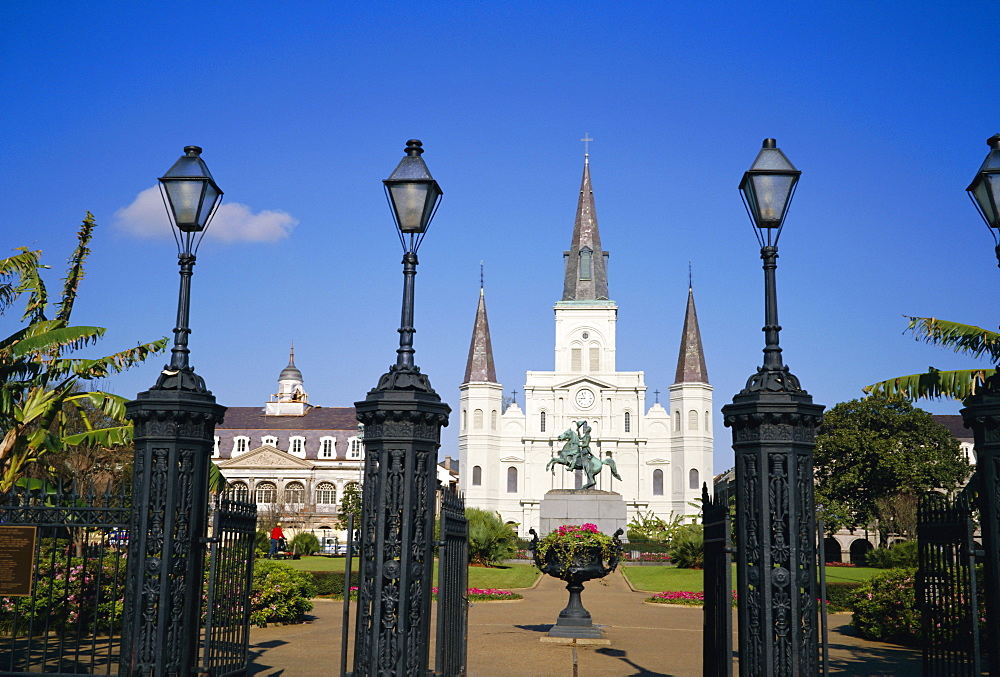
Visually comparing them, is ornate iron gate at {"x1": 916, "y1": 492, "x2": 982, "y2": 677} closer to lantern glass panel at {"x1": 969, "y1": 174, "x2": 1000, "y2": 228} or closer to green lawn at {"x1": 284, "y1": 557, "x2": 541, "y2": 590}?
lantern glass panel at {"x1": 969, "y1": 174, "x2": 1000, "y2": 228}

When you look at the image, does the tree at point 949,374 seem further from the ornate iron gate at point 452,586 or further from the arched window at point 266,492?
the arched window at point 266,492

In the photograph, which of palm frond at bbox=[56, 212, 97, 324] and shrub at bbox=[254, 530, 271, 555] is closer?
palm frond at bbox=[56, 212, 97, 324]

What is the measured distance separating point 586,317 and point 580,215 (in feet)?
34.7

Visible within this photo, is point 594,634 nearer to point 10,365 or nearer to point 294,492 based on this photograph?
point 10,365

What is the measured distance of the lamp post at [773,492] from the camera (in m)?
6.94

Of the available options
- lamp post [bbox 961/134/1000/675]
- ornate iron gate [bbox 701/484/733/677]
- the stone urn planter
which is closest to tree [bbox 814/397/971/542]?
the stone urn planter

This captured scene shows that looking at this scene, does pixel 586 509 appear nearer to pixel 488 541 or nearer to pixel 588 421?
pixel 488 541

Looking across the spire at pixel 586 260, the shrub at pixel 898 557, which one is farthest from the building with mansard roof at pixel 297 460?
the shrub at pixel 898 557

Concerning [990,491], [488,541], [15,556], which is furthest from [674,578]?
[15,556]

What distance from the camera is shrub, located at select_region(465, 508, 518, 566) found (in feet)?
115

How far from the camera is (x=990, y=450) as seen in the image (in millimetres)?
7484

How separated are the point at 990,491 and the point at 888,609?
32.9 ft

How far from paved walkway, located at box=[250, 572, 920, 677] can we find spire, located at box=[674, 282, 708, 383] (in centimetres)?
6083

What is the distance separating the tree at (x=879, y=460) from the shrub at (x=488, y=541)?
884 inches
